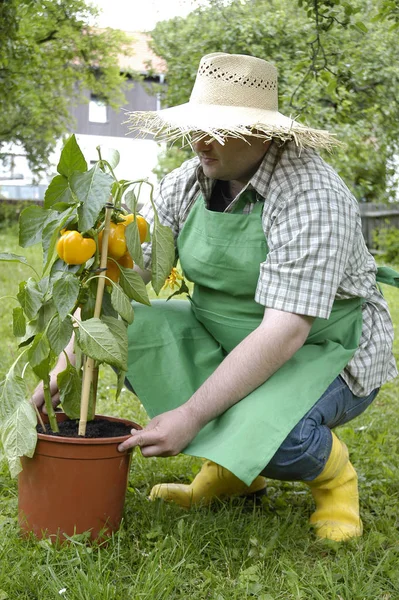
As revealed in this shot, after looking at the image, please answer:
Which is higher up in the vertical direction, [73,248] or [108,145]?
[73,248]

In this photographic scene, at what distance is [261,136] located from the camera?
191 centimetres

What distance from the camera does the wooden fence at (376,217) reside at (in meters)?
12.4

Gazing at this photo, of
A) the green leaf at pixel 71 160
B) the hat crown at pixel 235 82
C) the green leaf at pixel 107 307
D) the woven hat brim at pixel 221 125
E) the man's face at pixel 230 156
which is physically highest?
the hat crown at pixel 235 82

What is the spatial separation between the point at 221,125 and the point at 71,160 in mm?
384

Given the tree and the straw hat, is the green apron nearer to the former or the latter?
the straw hat

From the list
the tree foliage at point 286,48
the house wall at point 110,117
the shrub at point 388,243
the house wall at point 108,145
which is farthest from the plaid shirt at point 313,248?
the house wall at point 110,117

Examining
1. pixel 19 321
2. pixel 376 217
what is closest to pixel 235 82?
pixel 19 321

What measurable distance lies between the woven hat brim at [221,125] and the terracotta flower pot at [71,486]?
76 centimetres

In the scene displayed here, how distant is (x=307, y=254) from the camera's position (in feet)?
6.30

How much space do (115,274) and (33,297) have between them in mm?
214

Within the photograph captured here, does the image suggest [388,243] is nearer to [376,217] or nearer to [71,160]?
[376,217]

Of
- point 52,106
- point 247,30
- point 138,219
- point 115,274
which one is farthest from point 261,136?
point 52,106

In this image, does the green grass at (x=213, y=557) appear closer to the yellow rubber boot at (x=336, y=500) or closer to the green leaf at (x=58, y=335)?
the yellow rubber boot at (x=336, y=500)

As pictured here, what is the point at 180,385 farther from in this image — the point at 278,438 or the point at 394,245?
the point at 394,245
